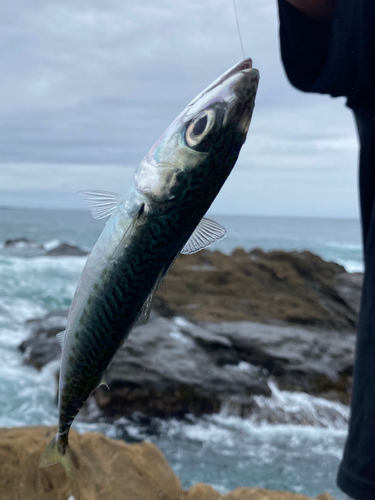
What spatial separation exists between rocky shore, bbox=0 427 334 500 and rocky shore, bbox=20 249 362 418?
202 centimetres

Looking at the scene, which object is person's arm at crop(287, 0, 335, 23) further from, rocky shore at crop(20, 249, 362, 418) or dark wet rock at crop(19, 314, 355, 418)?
dark wet rock at crop(19, 314, 355, 418)

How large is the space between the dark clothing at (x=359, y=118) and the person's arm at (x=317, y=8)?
0.03 m

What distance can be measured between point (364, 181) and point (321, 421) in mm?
5520

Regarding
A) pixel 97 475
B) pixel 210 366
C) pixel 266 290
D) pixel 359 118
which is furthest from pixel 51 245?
pixel 359 118

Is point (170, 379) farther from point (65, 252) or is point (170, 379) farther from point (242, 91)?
point (65, 252)

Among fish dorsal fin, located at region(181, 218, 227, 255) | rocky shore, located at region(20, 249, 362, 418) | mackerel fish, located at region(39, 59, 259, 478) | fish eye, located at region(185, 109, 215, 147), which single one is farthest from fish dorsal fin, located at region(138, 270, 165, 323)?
rocky shore, located at region(20, 249, 362, 418)

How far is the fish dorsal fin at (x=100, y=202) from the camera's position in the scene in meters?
1.69

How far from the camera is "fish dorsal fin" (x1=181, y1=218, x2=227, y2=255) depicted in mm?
1636

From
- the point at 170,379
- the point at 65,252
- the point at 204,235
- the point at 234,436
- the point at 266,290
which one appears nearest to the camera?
the point at 204,235

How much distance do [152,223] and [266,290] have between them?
32.9ft

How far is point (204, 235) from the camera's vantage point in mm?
1667

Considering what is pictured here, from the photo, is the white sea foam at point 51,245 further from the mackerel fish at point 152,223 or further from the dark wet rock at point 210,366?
the mackerel fish at point 152,223

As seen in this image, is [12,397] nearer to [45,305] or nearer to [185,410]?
[185,410]

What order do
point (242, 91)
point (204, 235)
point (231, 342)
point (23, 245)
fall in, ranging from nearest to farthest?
1. point (242, 91)
2. point (204, 235)
3. point (231, 342)
4. point (23, 245)
